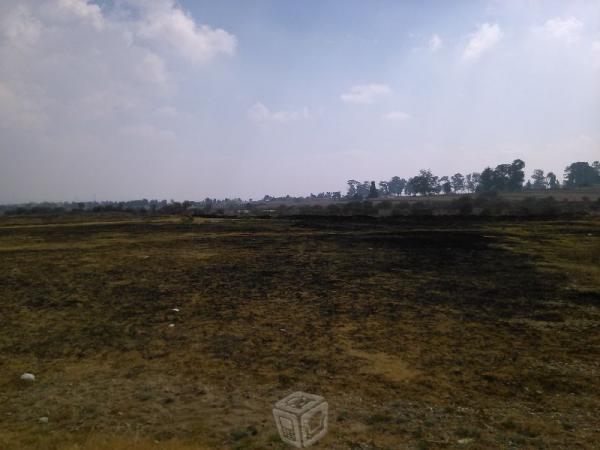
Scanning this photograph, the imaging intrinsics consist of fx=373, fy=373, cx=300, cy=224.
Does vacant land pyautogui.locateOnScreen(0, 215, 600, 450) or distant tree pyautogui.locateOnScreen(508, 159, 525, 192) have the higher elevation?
distant tree pyautogui.locateOnScreen(508, 159, 525, 192)

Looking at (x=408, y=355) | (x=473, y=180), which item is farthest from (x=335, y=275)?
(x=473, y=180)

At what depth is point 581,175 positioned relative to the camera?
416ft

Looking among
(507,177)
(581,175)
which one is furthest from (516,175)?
(581,175)

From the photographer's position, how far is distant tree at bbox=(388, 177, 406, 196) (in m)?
188

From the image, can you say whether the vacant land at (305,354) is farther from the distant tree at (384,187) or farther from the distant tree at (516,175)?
the distant tree at (384,187)

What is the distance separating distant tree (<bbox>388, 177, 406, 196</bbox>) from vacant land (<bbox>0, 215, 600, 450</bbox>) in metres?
180

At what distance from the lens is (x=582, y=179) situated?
126 m

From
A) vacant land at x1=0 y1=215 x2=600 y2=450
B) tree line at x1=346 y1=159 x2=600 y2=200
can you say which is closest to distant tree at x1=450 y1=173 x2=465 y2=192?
tree line at x1=346 y1=159 x2=600 y2=200

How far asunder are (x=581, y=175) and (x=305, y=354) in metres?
155

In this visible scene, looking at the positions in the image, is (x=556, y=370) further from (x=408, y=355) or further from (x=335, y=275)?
(x=335, y=275)

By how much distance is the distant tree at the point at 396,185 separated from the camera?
617ft

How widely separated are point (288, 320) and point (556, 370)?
16.4ft

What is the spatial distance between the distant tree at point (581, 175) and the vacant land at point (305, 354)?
141 m

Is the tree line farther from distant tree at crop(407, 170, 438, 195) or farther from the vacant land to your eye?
the vacant land
